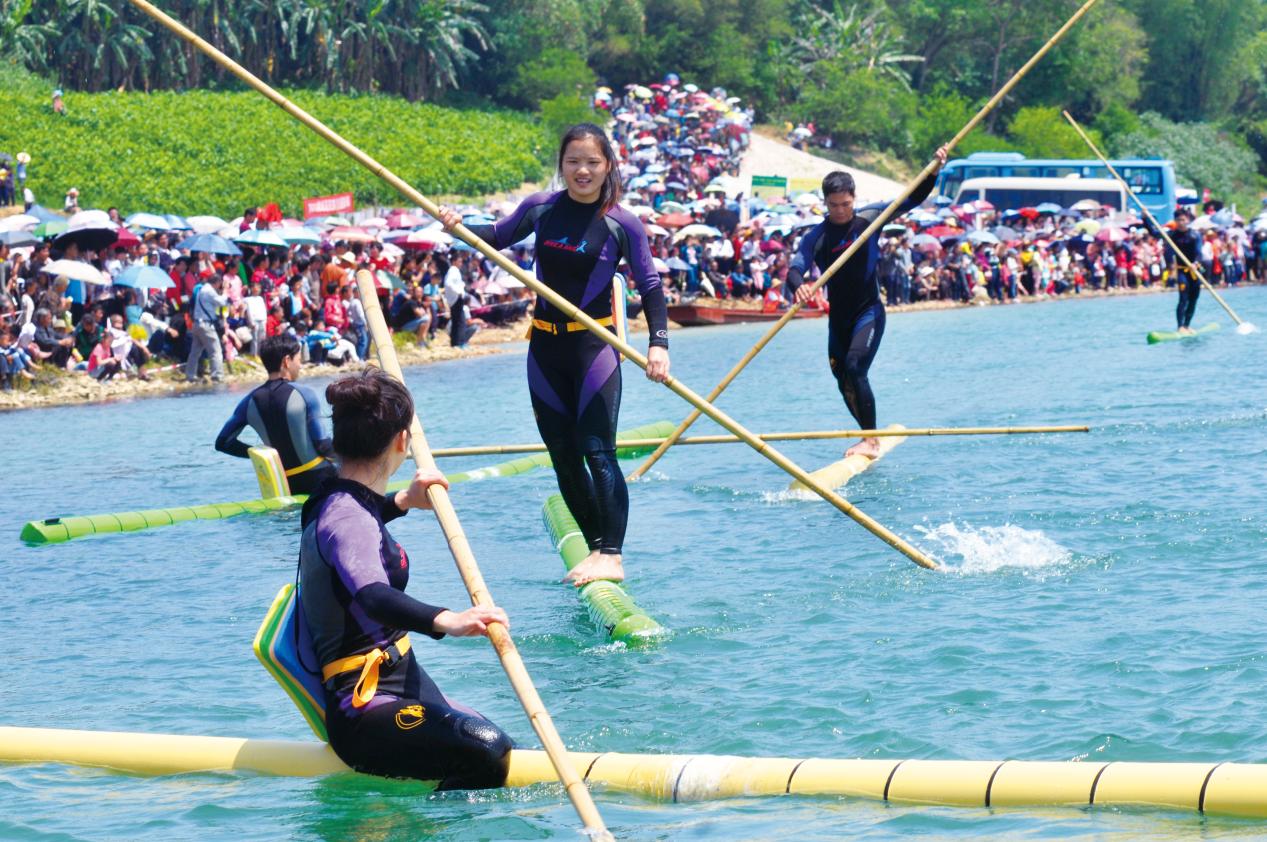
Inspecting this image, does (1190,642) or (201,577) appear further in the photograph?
(201,577)

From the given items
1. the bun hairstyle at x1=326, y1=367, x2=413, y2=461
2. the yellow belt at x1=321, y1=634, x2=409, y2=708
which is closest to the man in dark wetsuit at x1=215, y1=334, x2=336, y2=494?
the bun hairstyle at x1=326, y1=367, x2=413, y2=461

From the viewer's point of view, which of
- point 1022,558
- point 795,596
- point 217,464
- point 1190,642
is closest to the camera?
point 1190,642

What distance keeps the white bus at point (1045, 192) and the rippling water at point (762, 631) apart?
41535 mm

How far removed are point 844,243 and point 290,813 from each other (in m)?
7.97

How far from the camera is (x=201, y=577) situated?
32.7 feet

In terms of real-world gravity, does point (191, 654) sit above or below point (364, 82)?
below

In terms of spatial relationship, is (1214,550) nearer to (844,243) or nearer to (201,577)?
(844,243)

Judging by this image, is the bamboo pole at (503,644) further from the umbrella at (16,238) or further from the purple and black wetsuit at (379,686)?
the umbrella at (16,238)

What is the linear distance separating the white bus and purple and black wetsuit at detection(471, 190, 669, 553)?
4869 centimetres

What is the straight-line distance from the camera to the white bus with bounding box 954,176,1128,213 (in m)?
55.8

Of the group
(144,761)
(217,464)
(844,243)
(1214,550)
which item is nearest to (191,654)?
(144,761)

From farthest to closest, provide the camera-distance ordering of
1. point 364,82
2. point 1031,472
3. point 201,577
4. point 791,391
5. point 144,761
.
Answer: point 364,82, point 791,391, point 1031,472, point 201,577, point 144,761

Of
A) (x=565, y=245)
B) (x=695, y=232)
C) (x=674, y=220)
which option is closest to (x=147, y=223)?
(x=695, y=232)

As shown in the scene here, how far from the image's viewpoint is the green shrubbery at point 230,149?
151 ft
